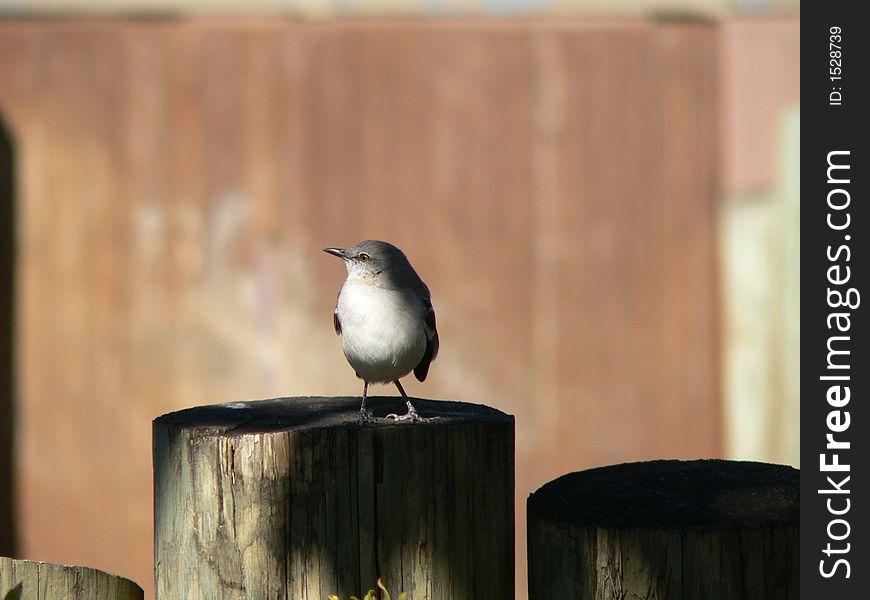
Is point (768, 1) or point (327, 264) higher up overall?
point (768, 1)

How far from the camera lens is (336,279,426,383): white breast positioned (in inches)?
148

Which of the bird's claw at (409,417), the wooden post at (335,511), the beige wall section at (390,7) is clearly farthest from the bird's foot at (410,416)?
the beige wall section at (390,7)

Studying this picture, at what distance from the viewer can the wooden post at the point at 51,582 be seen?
3.17 meters

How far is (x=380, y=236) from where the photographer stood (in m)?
6.08

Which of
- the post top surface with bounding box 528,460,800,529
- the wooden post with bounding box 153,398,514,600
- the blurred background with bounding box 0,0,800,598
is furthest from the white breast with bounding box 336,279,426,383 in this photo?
the blurred background with bounding box 0,0,800,598

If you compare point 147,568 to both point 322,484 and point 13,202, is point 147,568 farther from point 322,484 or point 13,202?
point 322,484

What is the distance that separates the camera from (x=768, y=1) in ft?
19.8

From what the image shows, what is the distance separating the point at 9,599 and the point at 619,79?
4.08 meters

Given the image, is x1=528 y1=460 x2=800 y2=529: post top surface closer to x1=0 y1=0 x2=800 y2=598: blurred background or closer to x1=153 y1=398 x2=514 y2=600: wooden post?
x1=153 y1=398 x2=514 y2=600: wooden post

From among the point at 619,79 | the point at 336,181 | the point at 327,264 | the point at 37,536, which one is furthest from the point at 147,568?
the point at 619,79

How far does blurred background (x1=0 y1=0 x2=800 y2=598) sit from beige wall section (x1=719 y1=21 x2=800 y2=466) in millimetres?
14

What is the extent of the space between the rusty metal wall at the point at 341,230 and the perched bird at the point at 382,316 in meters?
2.16

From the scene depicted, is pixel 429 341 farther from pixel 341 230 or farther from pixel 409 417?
pixel 341 230

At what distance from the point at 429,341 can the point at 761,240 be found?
2719 millimetres
